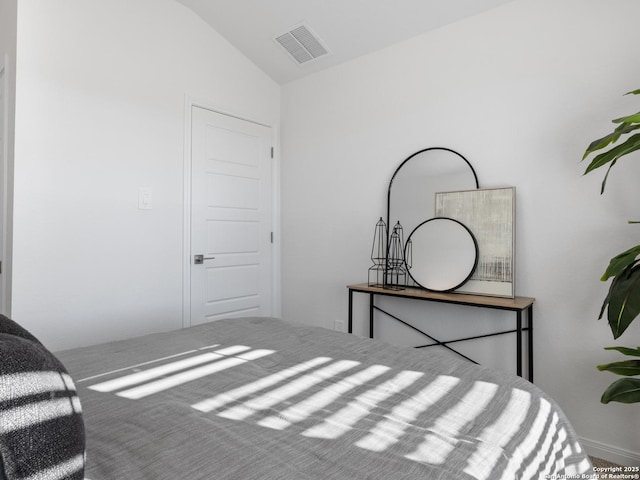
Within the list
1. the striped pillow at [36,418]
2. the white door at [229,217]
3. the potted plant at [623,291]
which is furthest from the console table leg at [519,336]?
the white door at [229,217]

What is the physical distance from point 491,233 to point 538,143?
568 mm

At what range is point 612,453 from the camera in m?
2.03

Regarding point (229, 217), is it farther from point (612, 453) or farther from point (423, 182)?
point (612, 453)

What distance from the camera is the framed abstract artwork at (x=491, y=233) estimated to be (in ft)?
7.61

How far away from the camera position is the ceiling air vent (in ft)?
9.75

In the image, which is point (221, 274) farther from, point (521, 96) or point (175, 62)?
point (521, 96)

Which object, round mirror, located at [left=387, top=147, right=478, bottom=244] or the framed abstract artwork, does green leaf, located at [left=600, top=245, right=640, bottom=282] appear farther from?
round mirror, located at [left=387, top=147, right=478, bottom=244]

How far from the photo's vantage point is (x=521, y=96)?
92.2 inches

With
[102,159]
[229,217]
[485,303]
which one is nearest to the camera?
[485,303]

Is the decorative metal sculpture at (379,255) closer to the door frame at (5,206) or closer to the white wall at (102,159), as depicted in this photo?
the white wall at (102,159)

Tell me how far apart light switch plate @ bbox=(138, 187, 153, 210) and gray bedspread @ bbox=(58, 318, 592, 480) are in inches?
57.6

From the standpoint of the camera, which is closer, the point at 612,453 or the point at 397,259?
the point at 612,453

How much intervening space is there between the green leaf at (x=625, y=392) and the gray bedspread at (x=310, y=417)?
0.89m

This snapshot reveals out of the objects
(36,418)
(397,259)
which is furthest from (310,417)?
(397,259)
